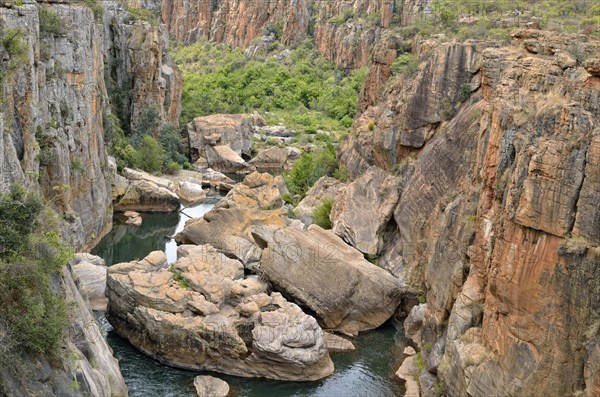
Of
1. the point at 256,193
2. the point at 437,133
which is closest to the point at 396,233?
the point at 437,133

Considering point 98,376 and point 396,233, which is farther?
point 396,233

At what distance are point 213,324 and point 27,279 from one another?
1020 centimetres

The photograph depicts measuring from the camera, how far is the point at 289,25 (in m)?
115

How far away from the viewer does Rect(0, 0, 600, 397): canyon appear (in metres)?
20.9

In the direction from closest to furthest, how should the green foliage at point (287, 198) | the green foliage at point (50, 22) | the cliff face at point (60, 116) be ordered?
the cliff face at point (60, 116) < the green foliage at point (50, 22) < the green foliage at point (287, 198)

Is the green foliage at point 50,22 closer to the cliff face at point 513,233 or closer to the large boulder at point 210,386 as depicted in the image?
the cliff face at point 513,233

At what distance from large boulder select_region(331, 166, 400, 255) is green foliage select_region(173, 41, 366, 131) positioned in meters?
38.4

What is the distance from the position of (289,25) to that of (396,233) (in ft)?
265

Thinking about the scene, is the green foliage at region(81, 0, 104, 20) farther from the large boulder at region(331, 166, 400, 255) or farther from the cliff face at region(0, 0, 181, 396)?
the large boulder at region(331, 166, 400, 255)

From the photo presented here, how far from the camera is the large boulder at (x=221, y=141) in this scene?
68.6 meters

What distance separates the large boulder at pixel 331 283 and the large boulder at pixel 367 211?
351 cm

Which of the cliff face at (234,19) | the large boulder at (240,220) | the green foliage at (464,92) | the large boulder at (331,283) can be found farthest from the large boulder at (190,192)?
the cliff face at (234,19)

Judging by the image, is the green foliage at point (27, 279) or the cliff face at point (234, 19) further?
the cliff face at point (234, 19)

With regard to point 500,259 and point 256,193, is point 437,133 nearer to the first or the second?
point 256,193
